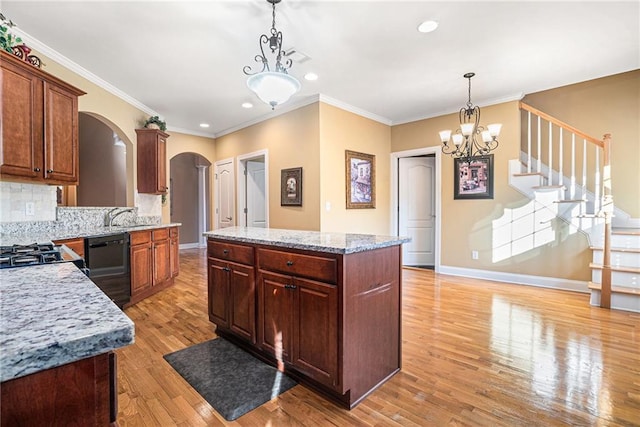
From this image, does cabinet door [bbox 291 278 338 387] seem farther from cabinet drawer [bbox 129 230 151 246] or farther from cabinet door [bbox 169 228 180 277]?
cabinet door [bbox 169 228 180 277]

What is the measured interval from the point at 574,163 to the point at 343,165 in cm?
325

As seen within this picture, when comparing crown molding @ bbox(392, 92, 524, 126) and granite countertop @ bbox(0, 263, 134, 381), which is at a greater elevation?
crown molding @ bbox(392, 92, 524, 126)

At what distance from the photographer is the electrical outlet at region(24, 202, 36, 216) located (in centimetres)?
290

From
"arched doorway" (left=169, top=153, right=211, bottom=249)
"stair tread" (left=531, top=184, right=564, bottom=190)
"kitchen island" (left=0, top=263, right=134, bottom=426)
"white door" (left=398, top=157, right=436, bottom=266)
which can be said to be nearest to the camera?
"kitchen island" (left=0, top=263, right=134, bottom=426)

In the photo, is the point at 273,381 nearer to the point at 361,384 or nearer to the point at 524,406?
the point at 361,384

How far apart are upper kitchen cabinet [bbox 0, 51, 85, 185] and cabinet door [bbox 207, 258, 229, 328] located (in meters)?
1.68

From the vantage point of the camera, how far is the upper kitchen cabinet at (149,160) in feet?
15.1


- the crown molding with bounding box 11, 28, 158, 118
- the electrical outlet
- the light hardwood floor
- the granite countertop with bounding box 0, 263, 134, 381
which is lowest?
the light hardwood floor

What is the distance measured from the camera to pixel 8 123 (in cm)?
234

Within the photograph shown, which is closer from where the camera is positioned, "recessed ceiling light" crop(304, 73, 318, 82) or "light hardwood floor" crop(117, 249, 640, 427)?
"light hardwood floor" crop(117, 249, 640, 427)

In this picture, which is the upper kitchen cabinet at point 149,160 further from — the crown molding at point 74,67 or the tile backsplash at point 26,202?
the tile backsplash at point 26,202

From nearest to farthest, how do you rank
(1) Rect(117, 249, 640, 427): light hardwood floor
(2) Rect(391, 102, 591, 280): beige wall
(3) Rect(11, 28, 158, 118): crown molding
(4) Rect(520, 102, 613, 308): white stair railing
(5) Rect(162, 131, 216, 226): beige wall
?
(1) Rect(117, 249, 640, 427): light hardwood floor → (3) Rect(11, 28, 158, 118): crown molding → (4) Rect(520, 102, 613, 308): white stair railing → (2) Rect(391, 102, 591, 280): beige wall → (5) Rect(162, 131, 216, 226): beige wall

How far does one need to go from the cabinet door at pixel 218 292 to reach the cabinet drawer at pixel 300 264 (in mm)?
541

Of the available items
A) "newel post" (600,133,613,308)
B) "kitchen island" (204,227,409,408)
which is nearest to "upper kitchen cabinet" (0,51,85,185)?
"kitchen island" (204,227,409,408)
